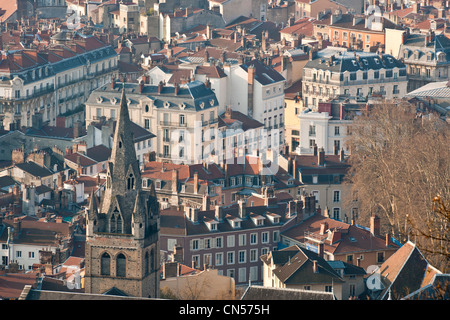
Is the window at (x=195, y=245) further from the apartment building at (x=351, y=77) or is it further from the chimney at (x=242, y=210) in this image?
the apartment building at (x=351, y=77)

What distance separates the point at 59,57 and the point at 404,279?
6447 centimetres

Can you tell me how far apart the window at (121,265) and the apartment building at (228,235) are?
15552mm

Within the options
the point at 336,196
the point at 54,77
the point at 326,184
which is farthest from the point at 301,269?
the point at 54,77

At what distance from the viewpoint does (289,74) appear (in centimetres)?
13488

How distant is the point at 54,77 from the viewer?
428 feet

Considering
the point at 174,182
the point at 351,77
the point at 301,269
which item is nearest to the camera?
the point at 301,269

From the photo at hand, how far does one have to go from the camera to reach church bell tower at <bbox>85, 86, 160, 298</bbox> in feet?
226

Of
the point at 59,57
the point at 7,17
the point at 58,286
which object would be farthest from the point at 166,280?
the point at 7,17

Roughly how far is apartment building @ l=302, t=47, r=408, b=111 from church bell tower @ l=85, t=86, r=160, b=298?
5983cm

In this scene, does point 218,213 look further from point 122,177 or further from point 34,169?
point 122,177

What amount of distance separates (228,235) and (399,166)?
1686 cm

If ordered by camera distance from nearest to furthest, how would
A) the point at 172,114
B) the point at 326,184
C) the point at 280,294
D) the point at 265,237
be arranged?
the point at 280,294 → the point at 265,237 → the point at 326,184 → the point at 172,114

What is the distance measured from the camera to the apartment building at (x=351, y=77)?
130 metres

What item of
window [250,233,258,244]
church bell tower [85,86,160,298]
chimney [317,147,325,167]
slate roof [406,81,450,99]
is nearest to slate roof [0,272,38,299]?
church bell tower [85,86,160,298]
